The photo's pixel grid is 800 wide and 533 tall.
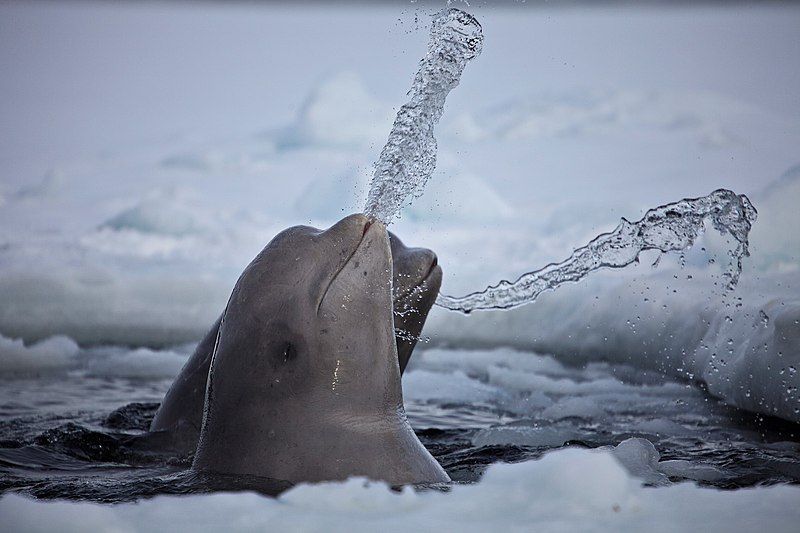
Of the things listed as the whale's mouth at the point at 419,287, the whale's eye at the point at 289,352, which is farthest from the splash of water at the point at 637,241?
the whale's eye at the point at 289,352

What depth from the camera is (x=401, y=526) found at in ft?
10.2

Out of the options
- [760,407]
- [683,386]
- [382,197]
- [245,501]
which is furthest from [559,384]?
[245,501]

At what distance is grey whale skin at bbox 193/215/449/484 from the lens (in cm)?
423

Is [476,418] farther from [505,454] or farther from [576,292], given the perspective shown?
[576,292]

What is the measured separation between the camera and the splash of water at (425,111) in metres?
5.79

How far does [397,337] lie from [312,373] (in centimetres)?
184

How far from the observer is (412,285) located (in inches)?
230

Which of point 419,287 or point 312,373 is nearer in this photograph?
point 312,373

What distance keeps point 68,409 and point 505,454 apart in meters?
5.20

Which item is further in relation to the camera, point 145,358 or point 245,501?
point 145,358

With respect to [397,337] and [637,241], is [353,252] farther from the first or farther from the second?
[637,241]

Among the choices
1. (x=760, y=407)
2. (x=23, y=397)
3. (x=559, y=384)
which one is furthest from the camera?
(x=559, y=384)

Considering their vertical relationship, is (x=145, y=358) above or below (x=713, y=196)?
below

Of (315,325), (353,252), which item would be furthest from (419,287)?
(315,325)
